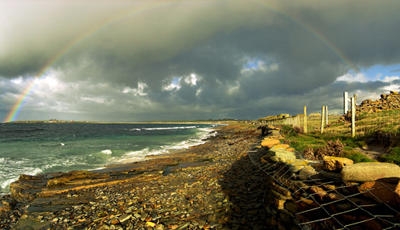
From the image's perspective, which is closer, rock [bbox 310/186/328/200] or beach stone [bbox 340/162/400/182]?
beach stone [bbox 340/162/400/182]

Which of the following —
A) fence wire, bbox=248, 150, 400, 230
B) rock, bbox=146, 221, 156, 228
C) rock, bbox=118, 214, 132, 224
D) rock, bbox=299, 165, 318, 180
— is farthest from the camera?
rock, bbox=118, 214, 132, 224

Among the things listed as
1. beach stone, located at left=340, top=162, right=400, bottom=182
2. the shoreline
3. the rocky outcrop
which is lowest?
the shoreline

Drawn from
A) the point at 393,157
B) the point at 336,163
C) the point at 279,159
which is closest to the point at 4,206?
the point at 279,159

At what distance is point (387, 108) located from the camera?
1684 centimetres

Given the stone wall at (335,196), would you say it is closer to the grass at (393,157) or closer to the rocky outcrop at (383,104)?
the grass at (393,157)

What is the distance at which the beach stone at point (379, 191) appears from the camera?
249cm

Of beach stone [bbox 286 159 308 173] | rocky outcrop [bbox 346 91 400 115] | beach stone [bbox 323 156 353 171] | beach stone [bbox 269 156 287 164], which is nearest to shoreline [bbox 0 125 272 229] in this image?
beach stone [bbox 269 156 287 164]

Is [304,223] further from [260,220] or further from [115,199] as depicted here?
[115,199]

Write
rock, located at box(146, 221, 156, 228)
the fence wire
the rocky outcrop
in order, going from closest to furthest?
the fence wire, rock, located at box(146, 221, 156, 228), the rocky outcrop

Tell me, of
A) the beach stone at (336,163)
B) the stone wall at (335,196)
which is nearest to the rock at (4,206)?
the stone wall at (335,196)

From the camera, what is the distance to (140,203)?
7.41m

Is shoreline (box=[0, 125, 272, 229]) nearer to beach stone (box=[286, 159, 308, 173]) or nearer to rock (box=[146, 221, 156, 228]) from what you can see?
rock (box=[146, 221, 156, 228])

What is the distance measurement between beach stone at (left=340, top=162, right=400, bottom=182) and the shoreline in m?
2.71

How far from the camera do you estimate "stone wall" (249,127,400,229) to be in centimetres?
251
